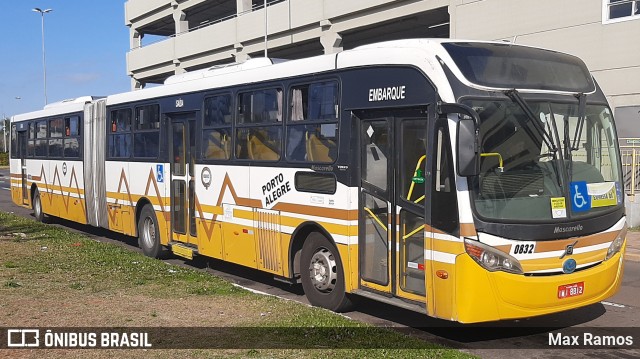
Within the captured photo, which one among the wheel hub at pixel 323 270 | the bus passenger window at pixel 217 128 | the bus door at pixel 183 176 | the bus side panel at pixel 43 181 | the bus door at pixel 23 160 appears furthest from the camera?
the bus door at pixel 23 160

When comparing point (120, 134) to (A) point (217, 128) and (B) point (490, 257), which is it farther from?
(B) point (490, 257)

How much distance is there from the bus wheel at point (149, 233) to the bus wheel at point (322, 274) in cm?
470

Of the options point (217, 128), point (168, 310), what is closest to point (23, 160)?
point (217, 128)

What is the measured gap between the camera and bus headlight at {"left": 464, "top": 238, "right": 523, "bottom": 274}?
6.48 meters

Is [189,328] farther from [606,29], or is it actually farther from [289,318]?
[606,29]

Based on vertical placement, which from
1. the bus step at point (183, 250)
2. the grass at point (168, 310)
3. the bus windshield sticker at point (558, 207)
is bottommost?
the grass at point (168, 310)

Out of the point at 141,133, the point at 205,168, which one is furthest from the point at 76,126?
the point at 205,168

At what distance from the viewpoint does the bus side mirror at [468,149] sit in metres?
6.41

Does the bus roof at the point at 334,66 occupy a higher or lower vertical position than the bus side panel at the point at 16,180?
higher

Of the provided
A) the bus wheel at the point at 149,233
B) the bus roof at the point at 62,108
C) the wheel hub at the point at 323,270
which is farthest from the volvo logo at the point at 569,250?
the bus roof at the point at 62,108

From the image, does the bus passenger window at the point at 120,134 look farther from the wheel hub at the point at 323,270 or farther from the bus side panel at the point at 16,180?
the bus side panel at the point at 16,180

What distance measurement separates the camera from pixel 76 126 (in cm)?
1636

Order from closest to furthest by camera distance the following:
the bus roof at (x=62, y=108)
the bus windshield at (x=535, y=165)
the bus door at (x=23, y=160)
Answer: the bus windshield at (x=535, y=165)
the bus roof at (x=62, y=108)
the bus door at (x=23, y=160)

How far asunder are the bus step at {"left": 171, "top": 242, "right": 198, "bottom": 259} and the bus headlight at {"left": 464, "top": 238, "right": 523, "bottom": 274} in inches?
245
